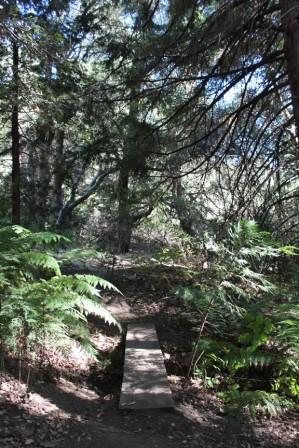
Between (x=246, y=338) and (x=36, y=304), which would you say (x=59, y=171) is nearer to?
(x=246, y=338)

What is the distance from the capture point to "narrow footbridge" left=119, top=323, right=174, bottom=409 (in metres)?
4.36

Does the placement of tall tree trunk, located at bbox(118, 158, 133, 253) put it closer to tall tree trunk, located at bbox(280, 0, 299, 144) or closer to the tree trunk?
the tree trunk

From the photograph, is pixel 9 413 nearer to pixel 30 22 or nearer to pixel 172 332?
pixel 172 332

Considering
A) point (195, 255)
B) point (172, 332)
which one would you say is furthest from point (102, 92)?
point (172, 332)

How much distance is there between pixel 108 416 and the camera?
13.7ft

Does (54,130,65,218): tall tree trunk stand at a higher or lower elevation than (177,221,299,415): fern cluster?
higher

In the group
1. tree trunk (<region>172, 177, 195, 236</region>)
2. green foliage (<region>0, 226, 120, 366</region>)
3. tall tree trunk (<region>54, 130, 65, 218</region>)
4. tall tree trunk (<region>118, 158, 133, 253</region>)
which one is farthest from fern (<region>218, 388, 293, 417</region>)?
tall tree trunk (<region>54, 130, 65, 218</region>)

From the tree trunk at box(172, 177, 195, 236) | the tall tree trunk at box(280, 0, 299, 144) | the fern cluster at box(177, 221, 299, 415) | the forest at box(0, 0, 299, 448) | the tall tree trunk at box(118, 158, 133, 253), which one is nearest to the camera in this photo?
the forest at box(0, 0, 299, 448)

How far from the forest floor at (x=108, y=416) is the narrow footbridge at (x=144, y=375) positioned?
4.5 inches

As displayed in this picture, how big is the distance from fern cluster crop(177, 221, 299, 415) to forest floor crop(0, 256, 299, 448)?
11.0 inches

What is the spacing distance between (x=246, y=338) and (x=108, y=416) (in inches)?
78.1

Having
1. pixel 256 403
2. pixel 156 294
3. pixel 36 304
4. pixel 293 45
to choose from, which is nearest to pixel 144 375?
pixel 256 403

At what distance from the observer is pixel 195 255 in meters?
8.70

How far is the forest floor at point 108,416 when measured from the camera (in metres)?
3.62
